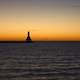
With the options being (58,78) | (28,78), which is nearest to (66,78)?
(58,78)

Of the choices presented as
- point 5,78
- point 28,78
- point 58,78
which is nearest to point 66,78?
point 58,78

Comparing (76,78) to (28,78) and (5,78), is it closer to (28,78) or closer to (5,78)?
(28,78)

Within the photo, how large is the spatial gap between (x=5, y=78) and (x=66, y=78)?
5.77 m

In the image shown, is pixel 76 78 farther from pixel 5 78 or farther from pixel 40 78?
pixel 5 78

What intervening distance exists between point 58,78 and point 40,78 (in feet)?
5.66

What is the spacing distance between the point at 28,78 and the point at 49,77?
2167 mm

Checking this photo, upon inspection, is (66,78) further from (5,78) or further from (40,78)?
(5,78)

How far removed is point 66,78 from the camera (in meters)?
30.9

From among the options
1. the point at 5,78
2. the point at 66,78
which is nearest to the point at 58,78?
the point at 66,78

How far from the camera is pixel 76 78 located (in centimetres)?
3072

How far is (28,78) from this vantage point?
30875 mm

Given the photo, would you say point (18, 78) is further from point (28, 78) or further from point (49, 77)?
point (49, 77)

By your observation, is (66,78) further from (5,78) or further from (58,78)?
(5,78)

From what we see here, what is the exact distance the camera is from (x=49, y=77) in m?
31.7
